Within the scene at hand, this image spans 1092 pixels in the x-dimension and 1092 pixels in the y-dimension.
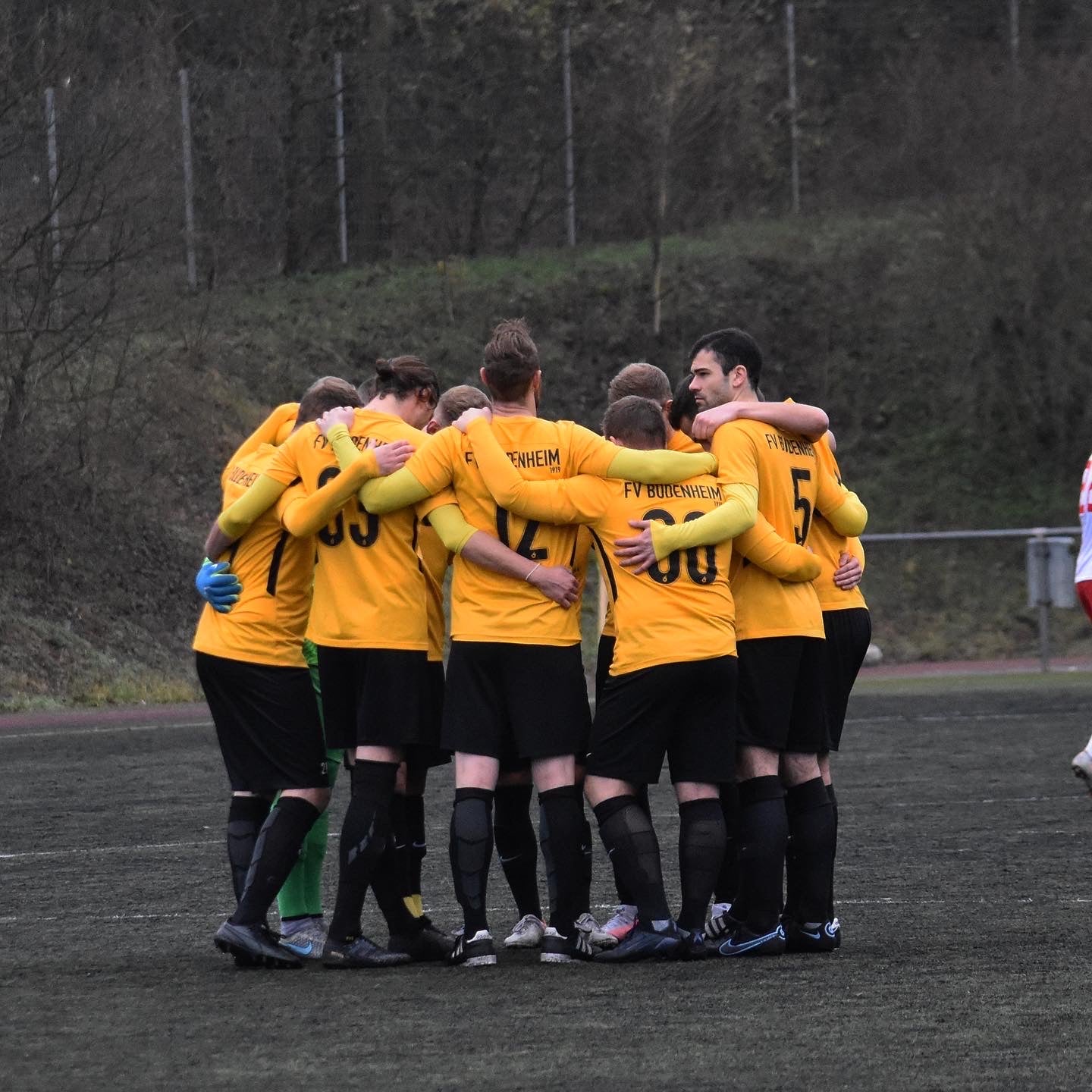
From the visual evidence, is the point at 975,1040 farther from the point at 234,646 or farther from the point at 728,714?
the point at 234,646

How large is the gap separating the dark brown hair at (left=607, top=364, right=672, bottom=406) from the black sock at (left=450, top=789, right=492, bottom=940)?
1597 mm

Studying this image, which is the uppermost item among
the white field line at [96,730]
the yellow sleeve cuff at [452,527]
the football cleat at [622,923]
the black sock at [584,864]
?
the yellow sleeve cuff at [452,527]

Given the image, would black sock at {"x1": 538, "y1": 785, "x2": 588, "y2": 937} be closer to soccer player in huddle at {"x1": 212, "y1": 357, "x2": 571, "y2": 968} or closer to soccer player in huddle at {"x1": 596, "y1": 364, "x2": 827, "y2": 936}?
soccer player in huddle at {"x1": 596, "y1": 364, "x2": 827, "y2": 936}

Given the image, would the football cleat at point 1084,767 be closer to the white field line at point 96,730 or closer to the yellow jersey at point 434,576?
the yellow jersey at point 434,576

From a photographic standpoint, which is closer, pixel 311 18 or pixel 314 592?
pixel 314 592

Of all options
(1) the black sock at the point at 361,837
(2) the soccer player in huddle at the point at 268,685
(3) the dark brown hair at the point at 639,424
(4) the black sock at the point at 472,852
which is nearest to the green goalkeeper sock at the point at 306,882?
(2) the soccer player in huddle at the point at 268,685

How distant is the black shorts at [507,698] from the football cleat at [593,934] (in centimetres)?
58

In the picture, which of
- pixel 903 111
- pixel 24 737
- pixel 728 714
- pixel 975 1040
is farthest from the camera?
pixel 903 111

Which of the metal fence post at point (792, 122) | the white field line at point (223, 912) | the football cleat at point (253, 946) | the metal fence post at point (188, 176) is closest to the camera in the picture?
the football cleat at point (253, 946)

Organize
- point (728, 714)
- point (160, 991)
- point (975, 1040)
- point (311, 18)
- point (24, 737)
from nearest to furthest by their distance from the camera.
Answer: point (975, 1040), point (160, 991), point (728, 714), point (24, 737), point (311, 18)

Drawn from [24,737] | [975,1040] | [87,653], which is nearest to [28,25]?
[87,653]

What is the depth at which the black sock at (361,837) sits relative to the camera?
6.61 m

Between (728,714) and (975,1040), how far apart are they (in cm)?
163

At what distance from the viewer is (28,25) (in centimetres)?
2053
